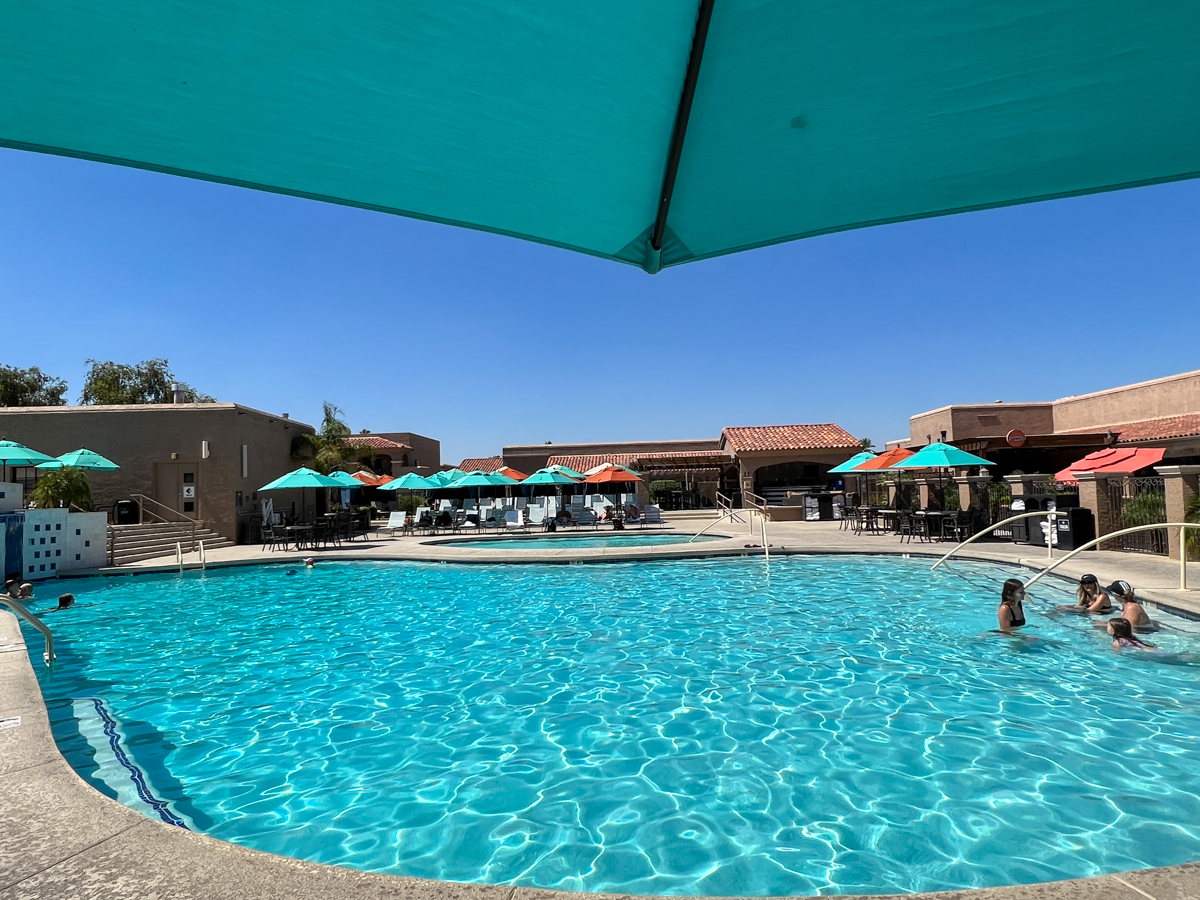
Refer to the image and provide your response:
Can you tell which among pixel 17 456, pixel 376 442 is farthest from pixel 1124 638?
pixel 376 442

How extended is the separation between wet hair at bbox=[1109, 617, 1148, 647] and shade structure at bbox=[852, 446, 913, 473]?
11.1 meters

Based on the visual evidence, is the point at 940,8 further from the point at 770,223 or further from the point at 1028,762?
the point at 1028,762

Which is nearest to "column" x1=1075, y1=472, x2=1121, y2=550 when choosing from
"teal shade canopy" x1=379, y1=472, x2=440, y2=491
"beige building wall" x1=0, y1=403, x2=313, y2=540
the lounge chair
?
"teal shade canopy" x1=379, y1=472, x2=440, y2=491

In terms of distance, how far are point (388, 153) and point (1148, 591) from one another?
10200mm

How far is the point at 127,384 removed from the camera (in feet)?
136

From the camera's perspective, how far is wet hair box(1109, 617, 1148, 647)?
7.19 metres

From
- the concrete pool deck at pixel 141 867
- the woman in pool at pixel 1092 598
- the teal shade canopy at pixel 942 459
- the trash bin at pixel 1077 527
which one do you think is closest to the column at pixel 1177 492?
the trash bin at pixel 1077 527

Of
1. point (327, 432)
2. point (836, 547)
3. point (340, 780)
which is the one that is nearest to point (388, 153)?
point (340, 780)

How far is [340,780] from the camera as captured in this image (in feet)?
15.8

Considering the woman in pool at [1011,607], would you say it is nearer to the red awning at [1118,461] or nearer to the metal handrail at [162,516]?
the red awning at [1118,461]

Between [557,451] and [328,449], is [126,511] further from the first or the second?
[557,451]

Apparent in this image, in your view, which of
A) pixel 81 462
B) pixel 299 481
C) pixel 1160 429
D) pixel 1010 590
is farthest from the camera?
pixel 1160 429

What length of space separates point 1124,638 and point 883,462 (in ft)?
40.3

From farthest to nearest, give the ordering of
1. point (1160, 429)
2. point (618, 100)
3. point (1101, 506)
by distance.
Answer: point (1160, 429) → point (1101, 506) → point (618, 100)
